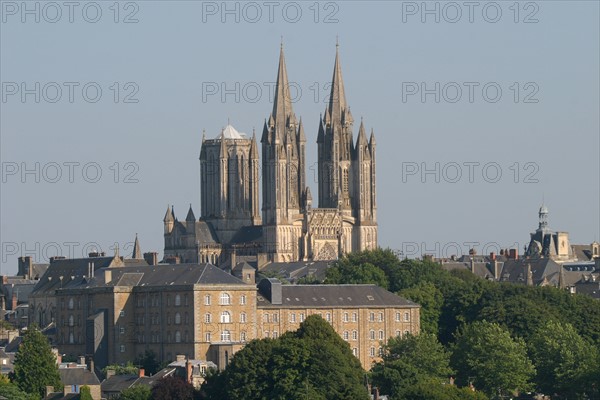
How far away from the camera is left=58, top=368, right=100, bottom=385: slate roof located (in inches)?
5315

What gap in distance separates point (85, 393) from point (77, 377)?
350 inches

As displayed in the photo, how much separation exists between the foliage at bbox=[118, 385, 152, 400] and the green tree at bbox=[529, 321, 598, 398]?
23519mm

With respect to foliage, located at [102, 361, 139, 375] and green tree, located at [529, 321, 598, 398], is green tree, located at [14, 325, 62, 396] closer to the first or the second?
foliage, located at [102, 361, 139, 375]

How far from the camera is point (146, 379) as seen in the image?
136875 millimetres

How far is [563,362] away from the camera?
136 m

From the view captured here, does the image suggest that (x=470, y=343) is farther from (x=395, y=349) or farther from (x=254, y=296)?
(x=254, y=296)

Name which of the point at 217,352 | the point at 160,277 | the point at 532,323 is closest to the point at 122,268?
the point at 160,277

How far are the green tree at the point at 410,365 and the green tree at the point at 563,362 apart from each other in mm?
5485

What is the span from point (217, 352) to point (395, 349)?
15689mm

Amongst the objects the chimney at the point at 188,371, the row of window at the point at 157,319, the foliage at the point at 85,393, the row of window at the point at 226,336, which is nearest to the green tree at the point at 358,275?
the row of window at the point at 157,319

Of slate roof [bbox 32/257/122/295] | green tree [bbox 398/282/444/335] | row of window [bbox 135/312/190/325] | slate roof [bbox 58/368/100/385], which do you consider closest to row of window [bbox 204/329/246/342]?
row of window [bbox 135/312/190/325]

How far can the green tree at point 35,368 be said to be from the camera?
134 m

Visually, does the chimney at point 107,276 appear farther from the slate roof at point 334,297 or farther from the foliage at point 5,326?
the foliage at point 5,326

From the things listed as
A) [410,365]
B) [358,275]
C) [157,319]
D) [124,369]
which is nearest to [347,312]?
[157,319]
